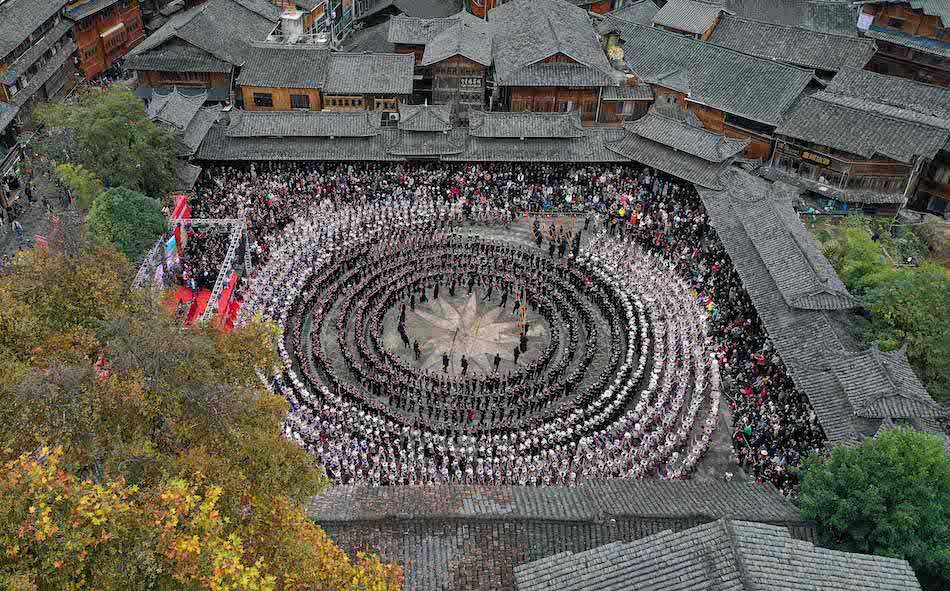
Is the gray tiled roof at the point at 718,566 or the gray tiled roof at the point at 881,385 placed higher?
the gray tiled roof at the point at 718,566

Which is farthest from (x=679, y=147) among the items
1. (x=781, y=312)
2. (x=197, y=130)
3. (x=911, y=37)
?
(x=197, y=130)

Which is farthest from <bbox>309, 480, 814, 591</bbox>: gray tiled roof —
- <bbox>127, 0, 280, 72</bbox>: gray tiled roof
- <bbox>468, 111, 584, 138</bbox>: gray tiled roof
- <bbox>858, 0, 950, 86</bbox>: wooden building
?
<bbox>858, 0, 950, 86</bbox>: wooden building

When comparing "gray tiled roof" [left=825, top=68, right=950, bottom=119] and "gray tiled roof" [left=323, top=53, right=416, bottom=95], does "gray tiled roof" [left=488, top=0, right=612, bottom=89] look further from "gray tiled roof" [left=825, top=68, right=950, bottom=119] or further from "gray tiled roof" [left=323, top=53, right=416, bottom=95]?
"gray tiled roof" [left=825, top=68, right=950, bottom=119]

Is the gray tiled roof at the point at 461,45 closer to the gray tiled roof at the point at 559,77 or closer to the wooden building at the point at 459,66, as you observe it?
the wooden building at the point at 459,66

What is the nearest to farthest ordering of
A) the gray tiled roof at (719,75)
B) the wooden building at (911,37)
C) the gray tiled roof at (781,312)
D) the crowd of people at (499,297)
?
1. the gray tiled roof at (781,312)
2. the crowd of people at (499,297)
3. the gray tiled roof at (719,75)
4. the wooden building at (911,37)

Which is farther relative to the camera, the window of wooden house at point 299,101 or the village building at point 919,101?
the window of wooden house at point 299,101

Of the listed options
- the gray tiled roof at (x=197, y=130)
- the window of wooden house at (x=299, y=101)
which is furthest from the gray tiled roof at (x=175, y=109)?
the window of wooden house at (x=299, y=101)

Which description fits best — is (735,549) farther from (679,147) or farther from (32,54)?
(32,54)

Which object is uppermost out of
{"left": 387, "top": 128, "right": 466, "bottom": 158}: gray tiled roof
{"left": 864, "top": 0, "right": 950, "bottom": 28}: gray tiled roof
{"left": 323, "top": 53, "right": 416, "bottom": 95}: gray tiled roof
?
{"left": 864, "top": 0, "right": 950, "bottom": 28}: gray tiled roof
